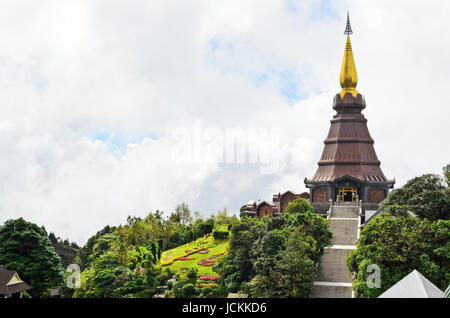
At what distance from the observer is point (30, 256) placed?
3484cm

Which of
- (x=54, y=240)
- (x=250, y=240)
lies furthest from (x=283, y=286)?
(x=54, y=240)

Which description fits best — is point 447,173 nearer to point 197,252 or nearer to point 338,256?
point 338,256

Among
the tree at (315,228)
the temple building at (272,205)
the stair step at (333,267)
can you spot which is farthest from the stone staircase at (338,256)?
the temple building at (272,205)

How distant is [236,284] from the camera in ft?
101

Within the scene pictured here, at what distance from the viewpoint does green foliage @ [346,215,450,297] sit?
25172 mm

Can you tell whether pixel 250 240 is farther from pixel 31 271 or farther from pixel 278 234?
pixel 31 271

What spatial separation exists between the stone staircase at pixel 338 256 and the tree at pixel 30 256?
16.4 m

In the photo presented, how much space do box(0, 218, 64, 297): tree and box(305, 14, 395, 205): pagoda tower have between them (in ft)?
77.1

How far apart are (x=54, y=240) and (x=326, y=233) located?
42907 mm

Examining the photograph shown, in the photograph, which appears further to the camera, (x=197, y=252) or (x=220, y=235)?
(x=220, y=235)

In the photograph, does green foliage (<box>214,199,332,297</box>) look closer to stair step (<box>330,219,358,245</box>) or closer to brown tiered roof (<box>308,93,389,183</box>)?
stair step (<box>330,219,358,245</box>)

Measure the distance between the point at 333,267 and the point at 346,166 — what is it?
17822mm

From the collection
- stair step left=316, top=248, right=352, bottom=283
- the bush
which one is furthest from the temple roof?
stair step left=316, top=248, right=352, bottom=283

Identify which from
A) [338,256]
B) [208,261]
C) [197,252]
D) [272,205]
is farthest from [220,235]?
[338,256]
